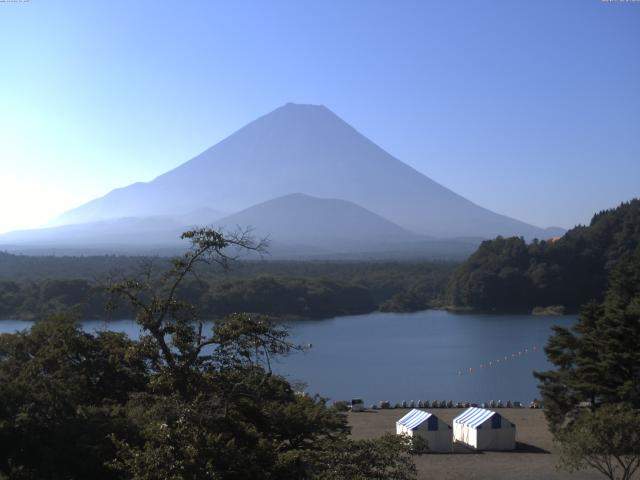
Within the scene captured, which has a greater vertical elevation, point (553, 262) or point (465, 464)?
point (553, 262)

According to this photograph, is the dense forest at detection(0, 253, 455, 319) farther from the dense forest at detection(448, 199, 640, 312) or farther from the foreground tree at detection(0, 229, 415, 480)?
the foreground tree at detection(0, 229, 415, 480)

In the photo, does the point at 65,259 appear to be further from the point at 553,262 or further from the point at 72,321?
the point at 72,321

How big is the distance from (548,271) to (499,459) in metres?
25.7

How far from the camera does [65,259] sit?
48.7 m

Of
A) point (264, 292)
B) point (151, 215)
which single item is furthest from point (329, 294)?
point (151, 215)

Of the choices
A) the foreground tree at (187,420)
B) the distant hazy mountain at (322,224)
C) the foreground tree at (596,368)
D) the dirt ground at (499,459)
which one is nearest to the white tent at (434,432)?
the dirt ground at (499,459)

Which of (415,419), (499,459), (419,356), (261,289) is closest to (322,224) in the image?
(261,289)

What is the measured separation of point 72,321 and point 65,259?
43235 mm

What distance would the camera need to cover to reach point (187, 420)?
4309 millimetres

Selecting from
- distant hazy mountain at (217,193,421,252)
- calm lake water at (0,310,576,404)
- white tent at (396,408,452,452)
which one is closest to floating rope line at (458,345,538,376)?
calm lake water at (0,310,576,404)

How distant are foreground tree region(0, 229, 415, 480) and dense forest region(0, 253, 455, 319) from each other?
1615cm

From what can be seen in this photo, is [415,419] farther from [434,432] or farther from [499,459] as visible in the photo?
[499,459]

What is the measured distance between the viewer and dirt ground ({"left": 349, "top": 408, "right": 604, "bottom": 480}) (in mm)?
8594

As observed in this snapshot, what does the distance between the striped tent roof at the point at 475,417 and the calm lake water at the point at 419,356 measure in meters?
2.61
